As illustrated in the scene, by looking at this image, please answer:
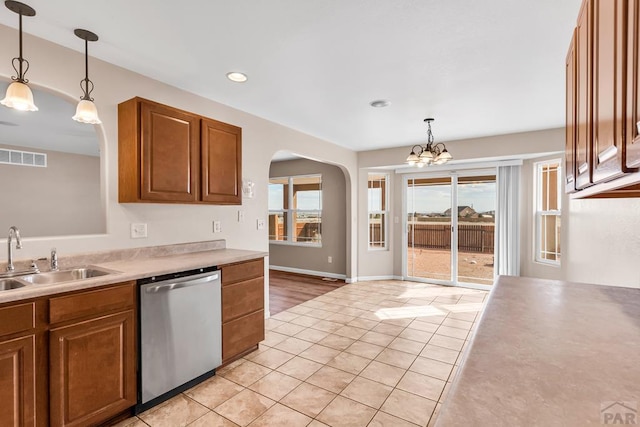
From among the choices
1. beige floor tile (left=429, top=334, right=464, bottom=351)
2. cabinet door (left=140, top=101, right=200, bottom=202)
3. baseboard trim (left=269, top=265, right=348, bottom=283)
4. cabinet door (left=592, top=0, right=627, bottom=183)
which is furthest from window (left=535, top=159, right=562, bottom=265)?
cabinet door (left=140, top=101, right=200, bottom=202)

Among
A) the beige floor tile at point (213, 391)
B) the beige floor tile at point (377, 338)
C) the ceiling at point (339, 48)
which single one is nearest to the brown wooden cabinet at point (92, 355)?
the beige floor tile at point (213, 391)

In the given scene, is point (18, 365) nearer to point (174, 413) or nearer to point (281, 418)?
point (174, 413)

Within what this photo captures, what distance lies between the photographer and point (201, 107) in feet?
10.2

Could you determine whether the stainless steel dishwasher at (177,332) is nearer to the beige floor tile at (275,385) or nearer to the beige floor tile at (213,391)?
the beige floor tile at (213,391)

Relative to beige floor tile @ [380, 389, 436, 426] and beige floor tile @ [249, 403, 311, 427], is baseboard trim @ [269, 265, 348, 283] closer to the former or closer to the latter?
beige floor tile @ [380, 389, 436, 426]

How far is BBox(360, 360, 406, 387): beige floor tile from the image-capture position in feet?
8.02

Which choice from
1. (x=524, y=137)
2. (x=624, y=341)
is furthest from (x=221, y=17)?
(x=524, y=137)

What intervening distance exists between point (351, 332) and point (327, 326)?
0.32 metres

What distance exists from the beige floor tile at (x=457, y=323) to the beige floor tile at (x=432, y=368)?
3.21ft

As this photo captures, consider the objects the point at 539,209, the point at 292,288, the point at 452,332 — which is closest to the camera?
the point at 452,332

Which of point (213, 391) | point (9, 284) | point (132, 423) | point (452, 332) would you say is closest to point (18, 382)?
point (9, 284)

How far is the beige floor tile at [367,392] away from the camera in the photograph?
217 centimetres

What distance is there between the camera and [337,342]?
3150 mm

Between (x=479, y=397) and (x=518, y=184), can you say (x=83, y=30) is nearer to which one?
(x=479, y=397)
